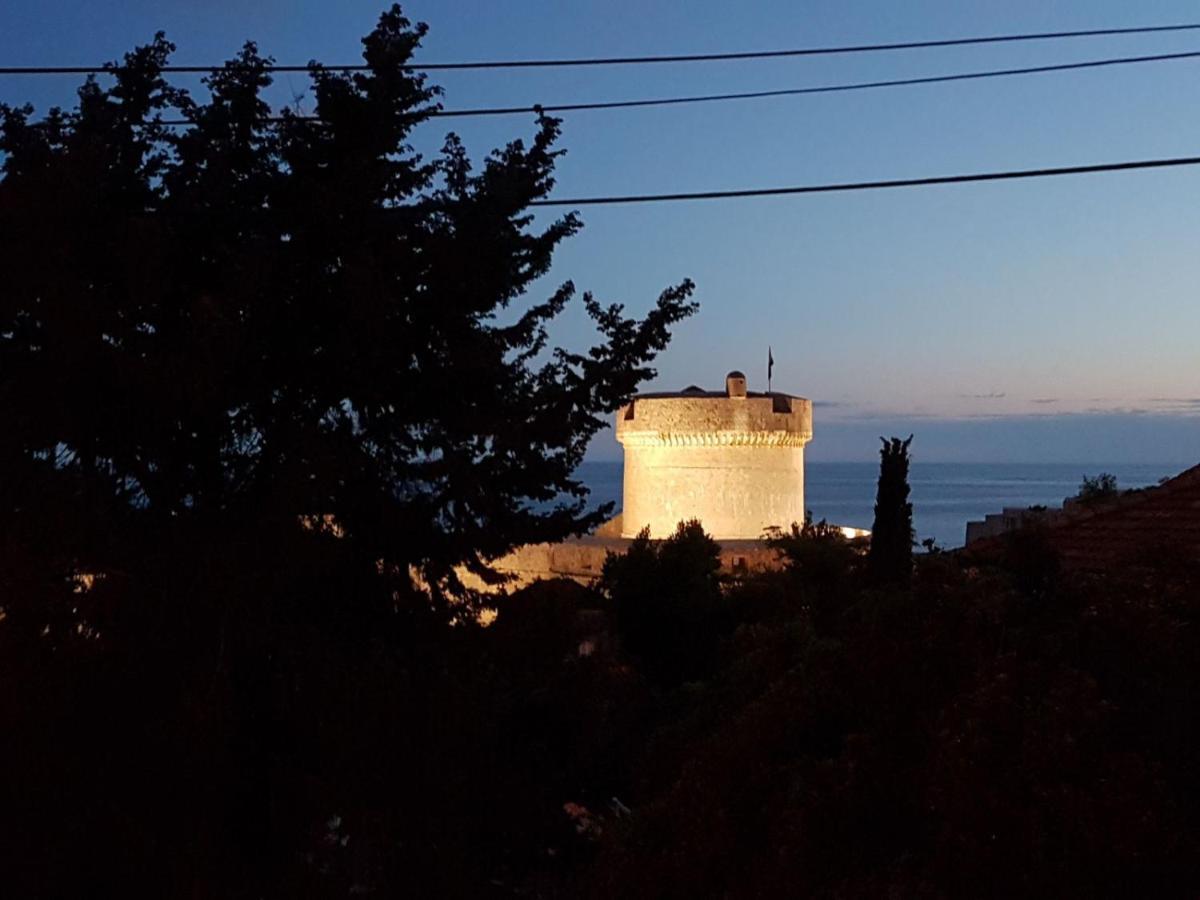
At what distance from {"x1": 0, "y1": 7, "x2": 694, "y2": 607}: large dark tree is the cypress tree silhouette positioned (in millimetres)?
3121

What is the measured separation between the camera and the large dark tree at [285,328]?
349 inches

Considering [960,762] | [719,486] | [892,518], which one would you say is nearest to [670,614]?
[892,518]

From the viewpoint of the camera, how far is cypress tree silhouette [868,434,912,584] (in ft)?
38.8

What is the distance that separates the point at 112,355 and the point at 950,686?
6435 mm

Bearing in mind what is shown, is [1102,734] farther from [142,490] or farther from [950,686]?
[142,490]

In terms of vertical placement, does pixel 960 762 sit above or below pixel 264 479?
below

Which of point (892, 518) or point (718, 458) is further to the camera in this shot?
point (718, 458)

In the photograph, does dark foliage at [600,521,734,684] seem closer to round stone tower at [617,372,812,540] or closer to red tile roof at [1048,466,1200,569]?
round stone tower at [617,372,812,540]

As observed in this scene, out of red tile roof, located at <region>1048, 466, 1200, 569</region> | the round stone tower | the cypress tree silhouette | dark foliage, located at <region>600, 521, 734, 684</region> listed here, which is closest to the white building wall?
the round stone tower

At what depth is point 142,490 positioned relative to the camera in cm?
966

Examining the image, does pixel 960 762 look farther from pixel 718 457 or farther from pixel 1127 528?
pixel 718 457

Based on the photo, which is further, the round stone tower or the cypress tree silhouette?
the round stone tower

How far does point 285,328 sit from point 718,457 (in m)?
14.4

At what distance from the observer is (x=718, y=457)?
23422mm
